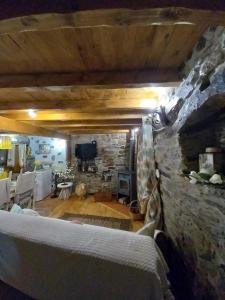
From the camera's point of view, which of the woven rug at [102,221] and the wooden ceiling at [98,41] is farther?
the woven rug at [102,221]

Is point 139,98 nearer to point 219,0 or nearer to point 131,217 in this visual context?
point 219,0

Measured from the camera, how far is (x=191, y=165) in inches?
63.9

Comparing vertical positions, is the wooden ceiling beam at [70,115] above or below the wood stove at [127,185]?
above

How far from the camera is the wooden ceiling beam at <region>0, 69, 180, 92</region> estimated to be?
147cm

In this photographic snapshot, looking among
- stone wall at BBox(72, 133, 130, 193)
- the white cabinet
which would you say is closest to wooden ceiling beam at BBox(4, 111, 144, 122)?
the white cabinet

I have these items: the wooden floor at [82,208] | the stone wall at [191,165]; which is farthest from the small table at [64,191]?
the stone wall at [191,165]

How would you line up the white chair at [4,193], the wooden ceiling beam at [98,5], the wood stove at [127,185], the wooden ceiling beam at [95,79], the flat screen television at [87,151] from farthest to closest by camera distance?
the flat screen television at [87,151] → the wood stove at [127,185] → the white chair at [4,193] → the wooden ceiling beam at [95,79] → the wooden ceiling beam at [98,5]

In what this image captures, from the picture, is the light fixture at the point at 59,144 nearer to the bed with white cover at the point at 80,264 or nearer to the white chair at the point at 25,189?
the white chair at the point at 25,189

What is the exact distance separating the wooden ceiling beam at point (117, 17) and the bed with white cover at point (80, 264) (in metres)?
1.28

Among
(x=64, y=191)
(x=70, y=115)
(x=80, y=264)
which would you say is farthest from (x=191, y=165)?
(x=64, y=191)

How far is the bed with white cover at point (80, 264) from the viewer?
1206 mm

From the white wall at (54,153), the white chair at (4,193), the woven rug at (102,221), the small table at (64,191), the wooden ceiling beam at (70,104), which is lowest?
the woven rug at (102,221)

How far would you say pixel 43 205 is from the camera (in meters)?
4.91

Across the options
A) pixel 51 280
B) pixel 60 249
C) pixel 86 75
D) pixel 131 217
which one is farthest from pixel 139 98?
pixel 131 217
